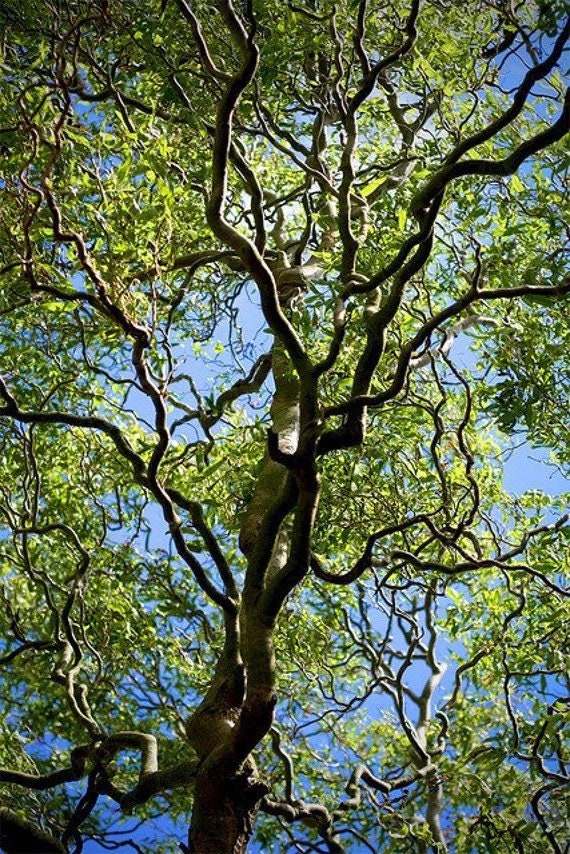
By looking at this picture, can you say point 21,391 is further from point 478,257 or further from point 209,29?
point 478,257

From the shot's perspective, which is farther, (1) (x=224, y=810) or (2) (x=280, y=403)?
(2) (x=280, y=403)

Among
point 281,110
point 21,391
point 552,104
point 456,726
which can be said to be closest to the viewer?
point 552,104

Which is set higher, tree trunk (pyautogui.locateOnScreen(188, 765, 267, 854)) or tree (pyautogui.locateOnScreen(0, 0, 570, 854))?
tree (pyautogui.locateOnScreen(0, 0, 570, 854))

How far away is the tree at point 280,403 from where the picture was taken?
12.7 feet

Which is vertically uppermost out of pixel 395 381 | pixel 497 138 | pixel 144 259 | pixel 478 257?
pixel 497 138

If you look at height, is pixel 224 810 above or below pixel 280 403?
below

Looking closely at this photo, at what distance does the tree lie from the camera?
12.7ft

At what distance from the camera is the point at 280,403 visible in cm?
574

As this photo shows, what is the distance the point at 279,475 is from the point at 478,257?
2187 millimetres

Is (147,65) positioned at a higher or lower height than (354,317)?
higher

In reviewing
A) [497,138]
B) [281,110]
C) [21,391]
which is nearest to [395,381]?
[497,138]

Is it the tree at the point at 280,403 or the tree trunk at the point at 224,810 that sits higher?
the tree at the point at 280,403

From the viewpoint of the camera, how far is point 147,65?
5.22m

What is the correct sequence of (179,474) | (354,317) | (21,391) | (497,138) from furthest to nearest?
(179,474)
(21,391)
(497,138)
(354,317)
